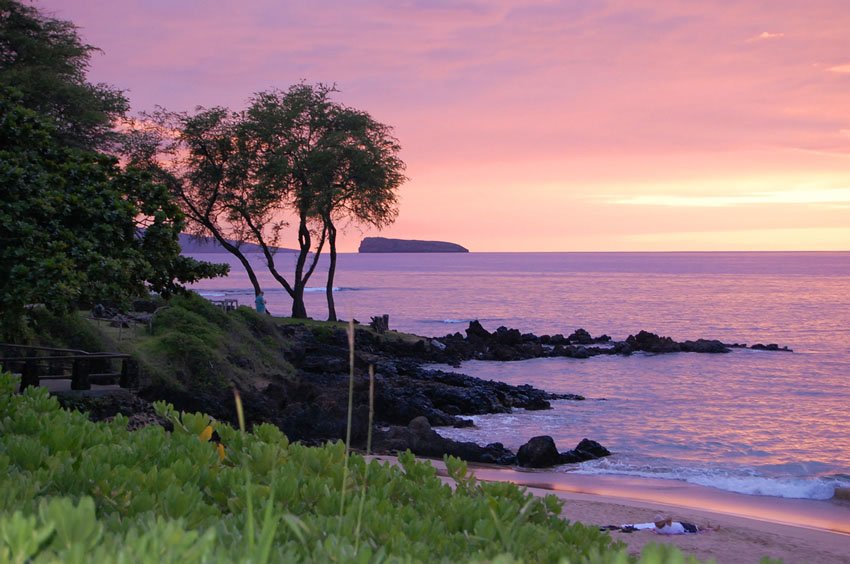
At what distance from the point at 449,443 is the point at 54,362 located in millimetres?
10968

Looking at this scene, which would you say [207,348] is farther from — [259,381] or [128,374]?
[128,374]

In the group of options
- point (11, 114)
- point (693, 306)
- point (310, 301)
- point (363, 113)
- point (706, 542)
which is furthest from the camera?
point (310, 301)

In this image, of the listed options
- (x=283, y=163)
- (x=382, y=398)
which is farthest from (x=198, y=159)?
(x=382, y=398)

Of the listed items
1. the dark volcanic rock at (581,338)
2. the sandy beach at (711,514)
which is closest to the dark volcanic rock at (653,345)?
the dark volcanic rock at (581,338)

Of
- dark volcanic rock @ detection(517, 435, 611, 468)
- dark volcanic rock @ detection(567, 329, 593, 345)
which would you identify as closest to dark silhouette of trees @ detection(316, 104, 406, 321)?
dark volcanic rock @ detection(567, 329, 593, 345)

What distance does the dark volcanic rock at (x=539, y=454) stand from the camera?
Result: 20797 millimetres

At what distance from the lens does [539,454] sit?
20781mm

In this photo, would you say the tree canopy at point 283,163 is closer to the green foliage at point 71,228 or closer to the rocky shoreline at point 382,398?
the rocky shoreline at point 382,398

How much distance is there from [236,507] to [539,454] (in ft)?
57.4

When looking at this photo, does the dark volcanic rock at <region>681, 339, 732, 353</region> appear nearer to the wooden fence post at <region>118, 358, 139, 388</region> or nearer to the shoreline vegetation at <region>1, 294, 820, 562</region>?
the shoreline vegetation at <region>1, 294, 820, 562</region>

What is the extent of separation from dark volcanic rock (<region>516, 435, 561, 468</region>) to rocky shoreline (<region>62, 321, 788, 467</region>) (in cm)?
3

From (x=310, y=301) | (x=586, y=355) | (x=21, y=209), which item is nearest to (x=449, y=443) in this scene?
(x=21, y=209)

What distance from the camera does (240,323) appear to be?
31812 mm

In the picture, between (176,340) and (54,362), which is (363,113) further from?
(54,362)
